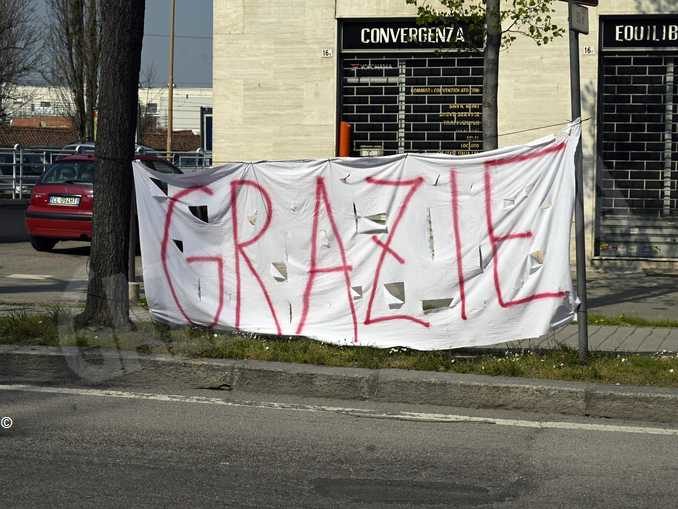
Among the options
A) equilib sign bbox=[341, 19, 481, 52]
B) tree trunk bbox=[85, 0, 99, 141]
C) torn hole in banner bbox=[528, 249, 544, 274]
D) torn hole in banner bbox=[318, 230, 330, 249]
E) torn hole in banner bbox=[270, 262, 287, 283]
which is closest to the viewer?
torn hole in banner bbox=[528, 249, 544, 274]

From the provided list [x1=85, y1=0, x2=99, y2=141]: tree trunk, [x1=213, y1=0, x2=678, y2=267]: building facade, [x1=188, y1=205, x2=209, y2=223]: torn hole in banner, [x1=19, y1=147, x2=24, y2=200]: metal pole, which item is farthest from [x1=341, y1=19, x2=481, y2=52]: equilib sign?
[x1=85, y1=0, x2=99, y2=141]: tree trunk

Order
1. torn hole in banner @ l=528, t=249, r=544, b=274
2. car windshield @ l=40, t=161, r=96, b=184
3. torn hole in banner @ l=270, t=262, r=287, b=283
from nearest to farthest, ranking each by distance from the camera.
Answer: torn hole in banner @ l=528, t=249, r=544, b=274
torn hole in banner @ l=270, t=262, r=287, b=283
car windshield @ l=40, t=161, r=96, b=184

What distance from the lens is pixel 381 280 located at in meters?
8.58

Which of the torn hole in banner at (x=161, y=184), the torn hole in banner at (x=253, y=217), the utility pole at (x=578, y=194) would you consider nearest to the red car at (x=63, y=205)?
the torn hole in banner at (x=161, y=184)

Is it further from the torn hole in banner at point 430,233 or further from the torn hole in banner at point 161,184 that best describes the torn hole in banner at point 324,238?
the torn hole in banner at point 161,184

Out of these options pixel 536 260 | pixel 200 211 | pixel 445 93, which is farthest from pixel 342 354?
pixel 445 93

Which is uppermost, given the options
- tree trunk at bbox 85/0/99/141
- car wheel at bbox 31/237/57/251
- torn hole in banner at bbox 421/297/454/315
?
tree trunk at bbox 85/0/99/141

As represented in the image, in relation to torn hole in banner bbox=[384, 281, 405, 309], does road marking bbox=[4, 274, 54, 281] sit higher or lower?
lower

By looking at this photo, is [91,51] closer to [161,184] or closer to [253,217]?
[161,184]

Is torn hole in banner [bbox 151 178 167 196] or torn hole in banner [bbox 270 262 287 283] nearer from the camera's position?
torn hole in banner [bbox 270 262 287 283]

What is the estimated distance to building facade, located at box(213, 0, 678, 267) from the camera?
54.2 feet

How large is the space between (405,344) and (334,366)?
653 millimetres

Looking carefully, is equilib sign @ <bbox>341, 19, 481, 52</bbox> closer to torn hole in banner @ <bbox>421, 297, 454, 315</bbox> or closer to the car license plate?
the car license plate

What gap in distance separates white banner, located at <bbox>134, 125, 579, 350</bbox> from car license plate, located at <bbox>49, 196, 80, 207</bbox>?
27.4 ft
